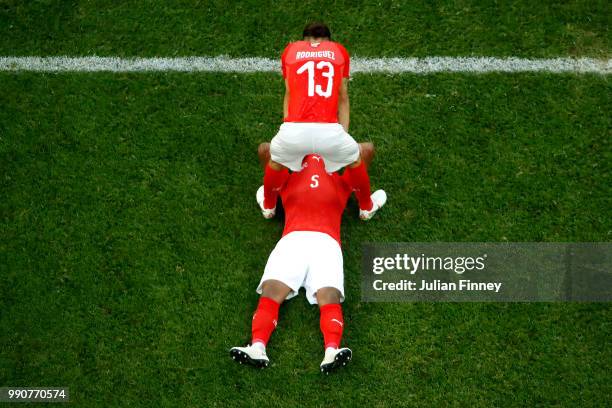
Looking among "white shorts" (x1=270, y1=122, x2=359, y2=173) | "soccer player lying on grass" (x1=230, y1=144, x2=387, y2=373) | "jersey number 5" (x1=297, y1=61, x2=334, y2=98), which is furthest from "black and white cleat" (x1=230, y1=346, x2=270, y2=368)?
"jersey number 5" (x1=297, y1=61, x2=334, y2=98)

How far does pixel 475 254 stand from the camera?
5469mm

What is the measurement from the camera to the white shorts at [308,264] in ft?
16.4

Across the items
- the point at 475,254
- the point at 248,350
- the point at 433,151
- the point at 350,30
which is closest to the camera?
the point at 248,350

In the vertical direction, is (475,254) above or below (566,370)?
above

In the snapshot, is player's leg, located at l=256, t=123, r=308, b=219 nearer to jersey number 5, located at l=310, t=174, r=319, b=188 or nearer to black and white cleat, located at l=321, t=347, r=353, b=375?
jersey number 5, located at l=310, t=174, r=319, b=188

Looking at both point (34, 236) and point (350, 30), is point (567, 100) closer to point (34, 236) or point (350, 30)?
point (350, 30)

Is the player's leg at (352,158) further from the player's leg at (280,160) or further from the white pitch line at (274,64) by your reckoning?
the white pitch line at (274,64)

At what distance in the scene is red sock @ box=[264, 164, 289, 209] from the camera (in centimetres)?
516

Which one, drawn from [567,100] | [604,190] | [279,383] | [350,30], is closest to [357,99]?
[350,30]

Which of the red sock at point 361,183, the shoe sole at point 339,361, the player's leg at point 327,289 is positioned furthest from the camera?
the red sock at point 361,183

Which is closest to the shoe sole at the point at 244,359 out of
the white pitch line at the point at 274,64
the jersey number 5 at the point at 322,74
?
the jersey number 5 at the point at 322,74

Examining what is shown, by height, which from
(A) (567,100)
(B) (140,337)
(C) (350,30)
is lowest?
(B) (140,337)

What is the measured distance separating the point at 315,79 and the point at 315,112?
0.86 feet

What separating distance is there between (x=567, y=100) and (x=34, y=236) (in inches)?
194
